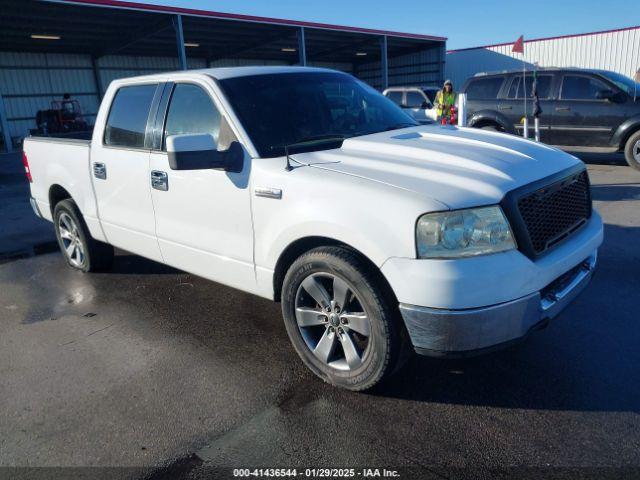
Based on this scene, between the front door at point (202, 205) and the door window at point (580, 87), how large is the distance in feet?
30.0

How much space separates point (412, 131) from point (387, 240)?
1.59 meters

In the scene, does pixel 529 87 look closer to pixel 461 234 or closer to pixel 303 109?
pixel 303 109

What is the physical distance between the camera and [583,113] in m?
10.3

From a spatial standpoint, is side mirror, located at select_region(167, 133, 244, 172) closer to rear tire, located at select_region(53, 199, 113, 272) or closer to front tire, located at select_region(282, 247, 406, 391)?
front tire, located at select_region(282, 247, 406, 391)

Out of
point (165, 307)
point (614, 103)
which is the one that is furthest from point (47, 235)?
point (614, 103)

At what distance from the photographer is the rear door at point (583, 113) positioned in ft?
32.9

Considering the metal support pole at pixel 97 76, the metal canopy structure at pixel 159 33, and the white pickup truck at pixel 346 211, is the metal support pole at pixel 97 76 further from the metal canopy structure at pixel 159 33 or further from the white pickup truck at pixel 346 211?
the white pickup truck at pixel 346 211

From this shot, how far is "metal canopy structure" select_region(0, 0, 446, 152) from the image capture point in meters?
18.8

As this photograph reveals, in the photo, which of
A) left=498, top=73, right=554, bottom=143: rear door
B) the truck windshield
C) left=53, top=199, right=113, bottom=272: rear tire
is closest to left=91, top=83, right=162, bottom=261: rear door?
left=53, top=199, right=113, bottom=272: rear tire

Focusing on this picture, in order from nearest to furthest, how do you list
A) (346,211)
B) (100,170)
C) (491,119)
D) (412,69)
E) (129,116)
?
1. (346,211)
2. (129,116)
3. (100,170)
4. (491,119)
5. (412,69)

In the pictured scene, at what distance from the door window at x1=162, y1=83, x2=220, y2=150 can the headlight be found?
5.73 ft

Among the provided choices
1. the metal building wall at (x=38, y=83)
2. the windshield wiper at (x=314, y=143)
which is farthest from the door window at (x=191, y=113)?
the metal building wall at (x=38, y=83)

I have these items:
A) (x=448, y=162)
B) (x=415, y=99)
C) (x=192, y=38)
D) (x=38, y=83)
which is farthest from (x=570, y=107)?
(x=38, y=83)

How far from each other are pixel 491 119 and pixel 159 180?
907 cm
